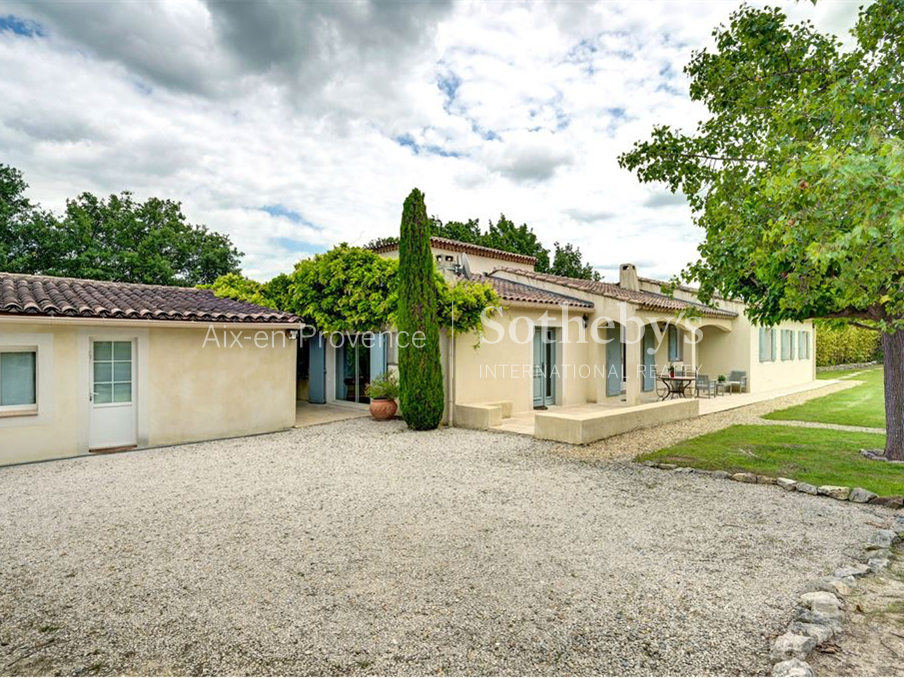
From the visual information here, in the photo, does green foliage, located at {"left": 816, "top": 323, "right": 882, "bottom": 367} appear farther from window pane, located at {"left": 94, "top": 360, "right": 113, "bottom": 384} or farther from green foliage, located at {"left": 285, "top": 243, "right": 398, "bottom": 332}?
window pane, located at {"left": 94, "top": 360, "right": 113, "bottom": 384}

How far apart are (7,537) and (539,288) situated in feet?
52.9

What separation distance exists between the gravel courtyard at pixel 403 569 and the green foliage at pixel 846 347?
3358 cm

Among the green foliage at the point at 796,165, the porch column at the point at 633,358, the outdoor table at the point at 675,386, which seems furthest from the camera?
the outdoor table at the point at 675,386

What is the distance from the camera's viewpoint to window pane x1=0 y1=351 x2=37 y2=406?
31.1ft

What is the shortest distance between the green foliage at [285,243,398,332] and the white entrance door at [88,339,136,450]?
5632 millimetres

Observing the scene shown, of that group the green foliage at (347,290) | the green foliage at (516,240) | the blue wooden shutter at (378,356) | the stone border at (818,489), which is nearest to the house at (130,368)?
the green foliage at (347,290)

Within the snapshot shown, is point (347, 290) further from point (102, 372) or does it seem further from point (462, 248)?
point (462, 248)

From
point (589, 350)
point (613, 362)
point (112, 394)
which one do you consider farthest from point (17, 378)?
point (613, 362)

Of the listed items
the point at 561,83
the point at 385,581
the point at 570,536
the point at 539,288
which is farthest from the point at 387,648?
the point at 539,288

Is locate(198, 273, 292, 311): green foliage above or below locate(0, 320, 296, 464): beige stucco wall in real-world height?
above

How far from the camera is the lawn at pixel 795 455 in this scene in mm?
8094

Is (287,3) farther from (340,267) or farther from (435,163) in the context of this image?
(435,163)

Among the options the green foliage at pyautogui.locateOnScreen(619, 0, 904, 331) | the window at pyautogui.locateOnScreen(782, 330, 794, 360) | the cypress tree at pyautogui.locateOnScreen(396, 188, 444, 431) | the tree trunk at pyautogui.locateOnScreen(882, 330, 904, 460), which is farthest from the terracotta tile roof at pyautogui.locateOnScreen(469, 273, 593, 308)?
the window at pyautogui.locateOnScreen(782, 330, 794, 360)

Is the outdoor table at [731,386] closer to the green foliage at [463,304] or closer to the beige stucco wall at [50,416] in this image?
the green foliage at [463,304]
